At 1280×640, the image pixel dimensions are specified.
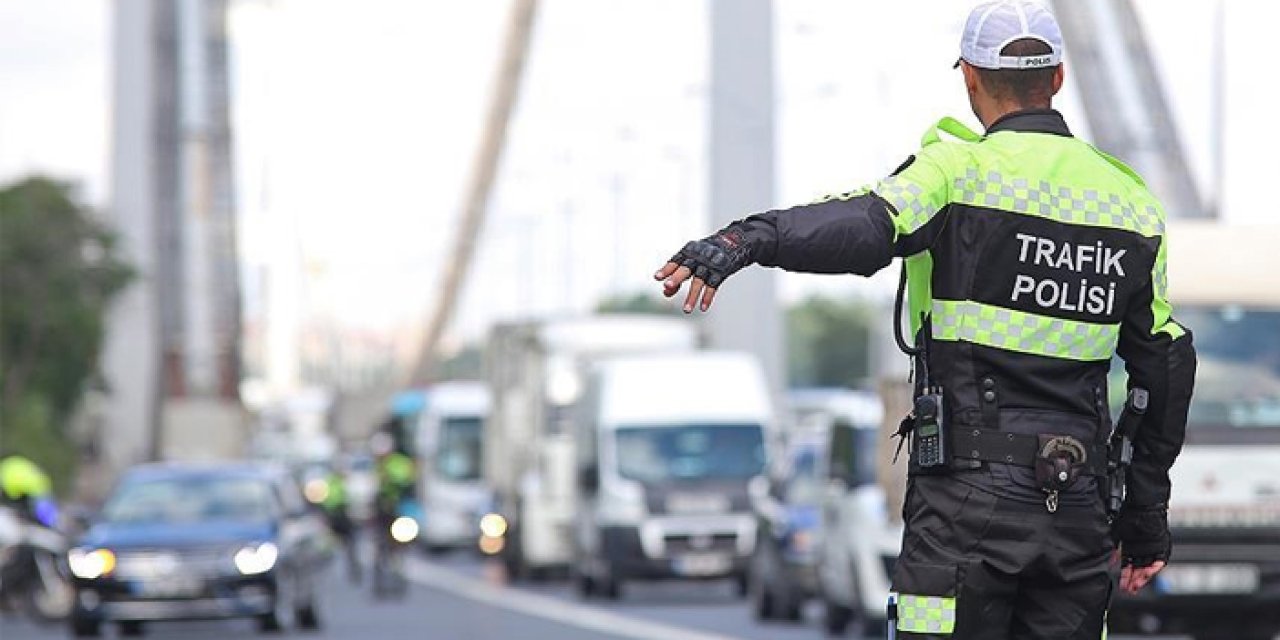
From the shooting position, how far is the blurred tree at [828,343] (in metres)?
140

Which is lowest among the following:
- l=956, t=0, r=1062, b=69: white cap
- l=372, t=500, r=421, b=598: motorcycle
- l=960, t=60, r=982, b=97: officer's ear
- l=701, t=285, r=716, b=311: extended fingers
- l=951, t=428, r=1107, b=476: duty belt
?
l=372, t=500, r=421, b=598: motorcycle

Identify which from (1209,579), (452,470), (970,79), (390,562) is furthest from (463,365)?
(970,79)

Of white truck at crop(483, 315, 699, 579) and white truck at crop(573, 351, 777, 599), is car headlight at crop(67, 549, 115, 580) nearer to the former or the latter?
white truck at crop(573, 351, 777, 599)

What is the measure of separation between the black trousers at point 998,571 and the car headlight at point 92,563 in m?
16.8

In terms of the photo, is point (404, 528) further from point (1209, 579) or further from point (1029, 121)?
point (1029, 121)

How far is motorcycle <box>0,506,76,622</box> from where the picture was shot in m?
27.2

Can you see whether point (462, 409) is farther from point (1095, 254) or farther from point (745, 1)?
point (1095, 254)

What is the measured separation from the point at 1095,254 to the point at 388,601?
25533 millimetres

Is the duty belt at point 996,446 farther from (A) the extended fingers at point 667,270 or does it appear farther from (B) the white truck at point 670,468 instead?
(B) the white truck at point 670,468

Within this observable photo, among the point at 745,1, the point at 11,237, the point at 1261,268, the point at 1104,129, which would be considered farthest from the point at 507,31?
the point at 1261,268

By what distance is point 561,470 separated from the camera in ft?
120

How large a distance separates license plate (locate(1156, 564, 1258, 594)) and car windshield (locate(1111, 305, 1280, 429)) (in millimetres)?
832

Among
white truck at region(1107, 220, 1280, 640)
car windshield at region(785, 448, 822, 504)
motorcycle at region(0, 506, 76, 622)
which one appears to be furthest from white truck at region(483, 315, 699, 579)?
white truck at region(1107, 220, 1280, 640)

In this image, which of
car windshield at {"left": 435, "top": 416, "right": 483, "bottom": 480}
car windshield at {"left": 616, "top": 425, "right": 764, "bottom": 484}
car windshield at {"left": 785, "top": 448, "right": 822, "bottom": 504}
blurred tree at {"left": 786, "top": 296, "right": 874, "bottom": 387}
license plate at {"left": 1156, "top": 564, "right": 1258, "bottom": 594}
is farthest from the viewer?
blurred tree at {"left": 786, "top": 296, "right": 874, "bottom": 387}
